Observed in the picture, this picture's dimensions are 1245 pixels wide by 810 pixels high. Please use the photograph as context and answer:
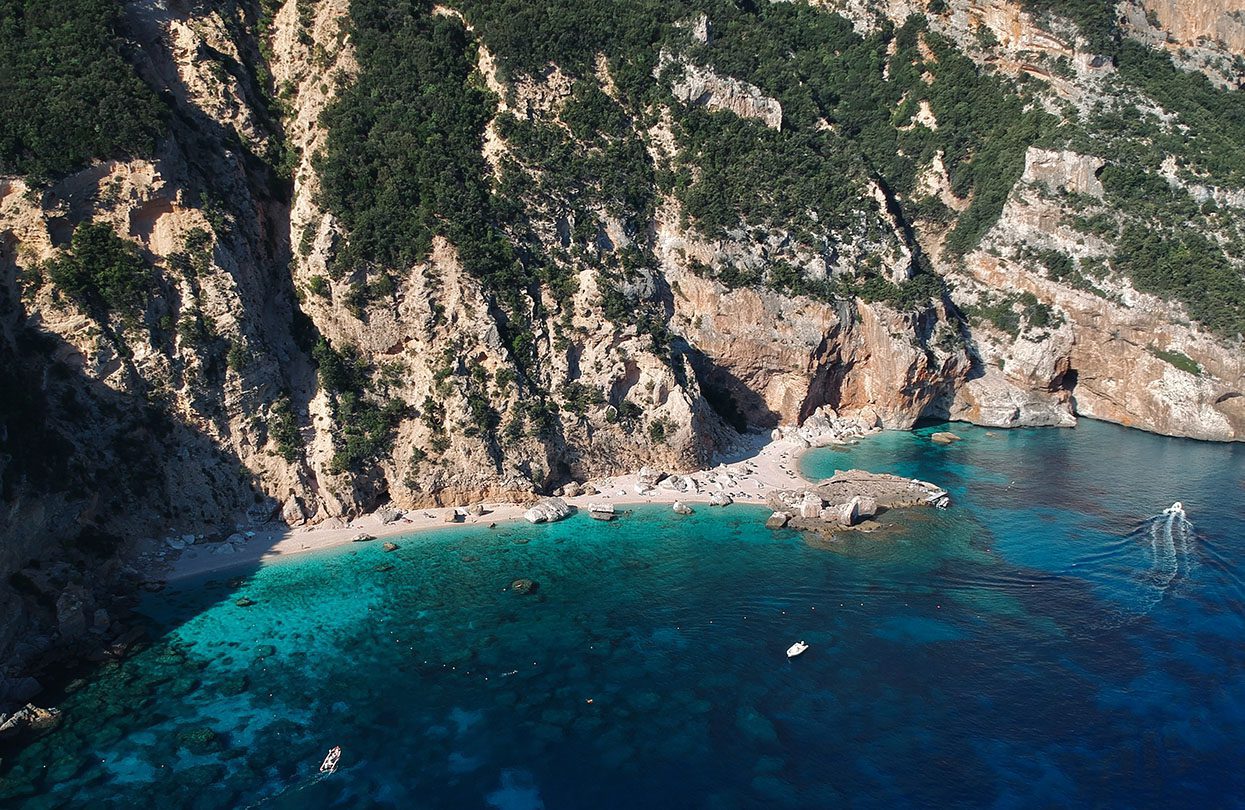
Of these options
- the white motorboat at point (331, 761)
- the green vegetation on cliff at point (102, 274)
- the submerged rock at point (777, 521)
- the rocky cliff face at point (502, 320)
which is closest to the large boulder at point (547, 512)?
the rocky cliff face at point (502, 320)

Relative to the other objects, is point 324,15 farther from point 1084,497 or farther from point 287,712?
point 1084,497

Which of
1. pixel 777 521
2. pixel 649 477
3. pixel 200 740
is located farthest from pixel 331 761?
pixel 649 477

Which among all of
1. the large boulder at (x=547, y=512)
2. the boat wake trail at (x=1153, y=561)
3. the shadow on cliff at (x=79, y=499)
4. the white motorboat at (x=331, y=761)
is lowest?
the boat wake trail at (x=1153, y=561)

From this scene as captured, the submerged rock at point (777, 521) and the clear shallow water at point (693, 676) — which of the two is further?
the submerged rock at point (777, 521)

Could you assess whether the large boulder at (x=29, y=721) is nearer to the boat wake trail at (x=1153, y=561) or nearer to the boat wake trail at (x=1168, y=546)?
the boat wake trail at (x=1153, y=561)

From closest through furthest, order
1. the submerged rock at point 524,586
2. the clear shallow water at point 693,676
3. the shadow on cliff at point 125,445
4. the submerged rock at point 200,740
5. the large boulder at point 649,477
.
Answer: the clear shallow water at point 693,676, the submerged rock at point 200,740, the shadow on cliff at point 125,445, the submerged rock at point 524,586, the large boulder at point 649,477

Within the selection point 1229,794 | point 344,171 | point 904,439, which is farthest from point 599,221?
point 1229,794
